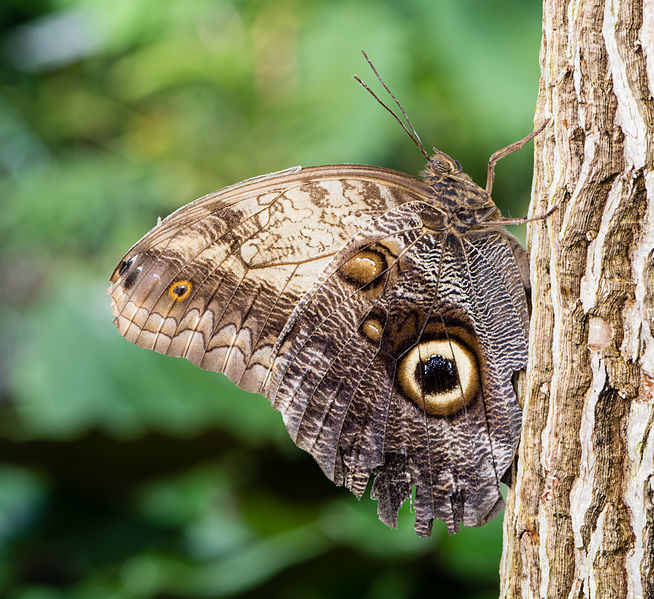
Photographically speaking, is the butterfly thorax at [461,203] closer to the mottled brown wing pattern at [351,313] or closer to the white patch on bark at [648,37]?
the mottled brown wing pattern at [351,313]

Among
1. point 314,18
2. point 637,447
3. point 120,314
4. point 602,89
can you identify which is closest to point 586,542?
point 637,447

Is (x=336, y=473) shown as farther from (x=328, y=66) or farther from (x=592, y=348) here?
(x=328, y=66)

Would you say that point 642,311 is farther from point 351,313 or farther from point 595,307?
point 351,313

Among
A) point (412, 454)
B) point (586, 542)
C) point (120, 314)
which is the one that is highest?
point (120, 314)

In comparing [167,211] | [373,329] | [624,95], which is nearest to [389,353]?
[373,329]

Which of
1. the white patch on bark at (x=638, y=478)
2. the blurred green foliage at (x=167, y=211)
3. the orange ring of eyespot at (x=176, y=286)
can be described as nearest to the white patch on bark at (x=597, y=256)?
the white patch on bark at (x=638, y=478)

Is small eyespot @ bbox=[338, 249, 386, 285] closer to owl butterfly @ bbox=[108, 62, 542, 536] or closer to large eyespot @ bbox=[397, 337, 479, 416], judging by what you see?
owl butterfly @ bbox=[108, 62, 542, 536]
